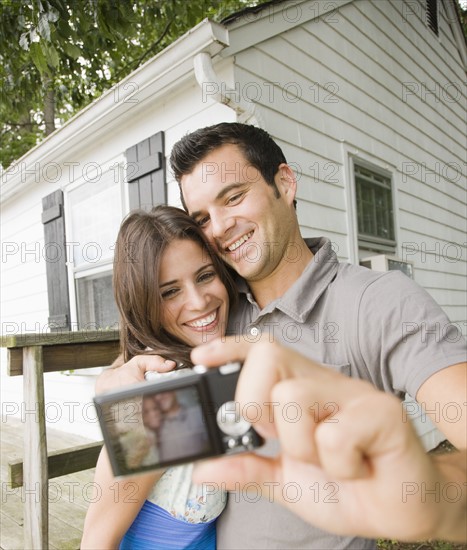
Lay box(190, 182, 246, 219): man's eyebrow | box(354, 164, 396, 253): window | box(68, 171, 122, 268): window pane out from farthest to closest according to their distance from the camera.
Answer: box(354, 164, 396, 253): window
box(68, 171, 122, 268): window pane
box(190, 182, 246, 219): man's eyebrow

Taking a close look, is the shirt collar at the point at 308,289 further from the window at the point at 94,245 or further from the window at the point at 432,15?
the window at the point at 432,15

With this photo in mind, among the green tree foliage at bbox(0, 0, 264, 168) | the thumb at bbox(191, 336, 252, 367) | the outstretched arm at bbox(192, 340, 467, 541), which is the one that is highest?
the green tree foliage at bbox(0, 0, 264, 168)

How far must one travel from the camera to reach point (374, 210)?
452 cm

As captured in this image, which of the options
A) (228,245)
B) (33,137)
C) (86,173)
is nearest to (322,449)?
(228,245)

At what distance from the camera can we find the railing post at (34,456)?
2240 mm

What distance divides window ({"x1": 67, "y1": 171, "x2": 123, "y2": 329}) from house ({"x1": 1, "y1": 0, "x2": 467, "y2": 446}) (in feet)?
0.06

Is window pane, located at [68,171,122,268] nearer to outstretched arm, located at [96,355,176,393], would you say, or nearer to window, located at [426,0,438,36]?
outstretched arm, located at [96,355,176,393]

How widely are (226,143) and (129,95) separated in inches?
77.6

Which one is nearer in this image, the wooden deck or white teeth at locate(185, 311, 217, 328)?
white teeth at locate(185, 311, 217, 328)

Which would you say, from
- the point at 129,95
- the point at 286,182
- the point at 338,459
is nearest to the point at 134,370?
the point at 338,459

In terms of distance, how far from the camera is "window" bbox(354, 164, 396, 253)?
14.1 feet

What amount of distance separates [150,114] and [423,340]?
315 centimetres

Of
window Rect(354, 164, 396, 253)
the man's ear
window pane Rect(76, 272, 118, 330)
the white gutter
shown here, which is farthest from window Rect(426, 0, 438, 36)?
the man's ear

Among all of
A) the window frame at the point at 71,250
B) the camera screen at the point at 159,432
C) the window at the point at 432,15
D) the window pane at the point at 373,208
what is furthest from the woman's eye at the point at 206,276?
the window at the point at 432,15
